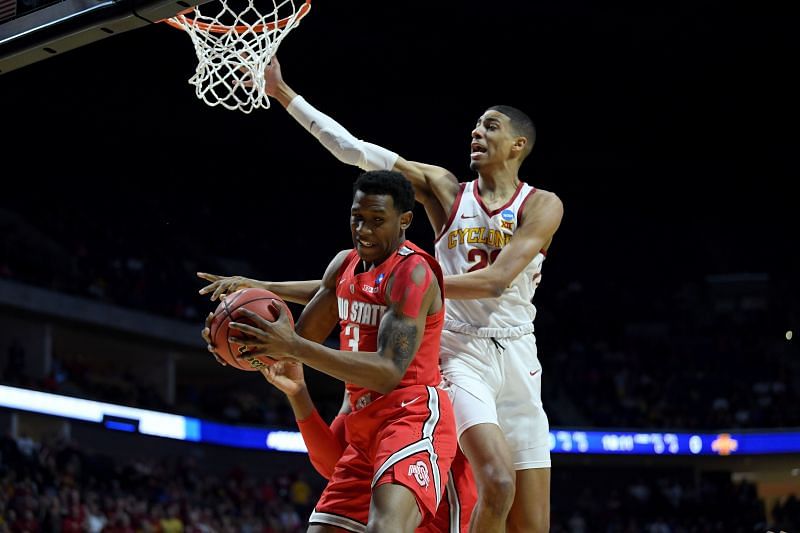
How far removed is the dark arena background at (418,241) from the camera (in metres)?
18.8

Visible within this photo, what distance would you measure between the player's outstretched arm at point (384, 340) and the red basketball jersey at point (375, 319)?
7 centimetres

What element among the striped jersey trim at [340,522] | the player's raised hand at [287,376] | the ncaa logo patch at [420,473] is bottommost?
the striped jersey trim at [340,522]

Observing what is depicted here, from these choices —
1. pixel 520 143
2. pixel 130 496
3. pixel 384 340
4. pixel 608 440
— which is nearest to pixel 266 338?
pixel 384 340

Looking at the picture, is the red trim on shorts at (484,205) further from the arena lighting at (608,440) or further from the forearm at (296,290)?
the arena lighting at (608,440)

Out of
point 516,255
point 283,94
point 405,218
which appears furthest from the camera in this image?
point 283,94

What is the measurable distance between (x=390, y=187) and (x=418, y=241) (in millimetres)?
21406

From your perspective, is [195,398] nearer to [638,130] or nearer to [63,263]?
[63,263]

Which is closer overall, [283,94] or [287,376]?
[287,376]

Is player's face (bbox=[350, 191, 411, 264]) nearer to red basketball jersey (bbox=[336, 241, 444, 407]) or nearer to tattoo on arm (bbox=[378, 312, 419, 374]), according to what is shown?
red basketball jersey (bbox=[336, 241, 444, 407])

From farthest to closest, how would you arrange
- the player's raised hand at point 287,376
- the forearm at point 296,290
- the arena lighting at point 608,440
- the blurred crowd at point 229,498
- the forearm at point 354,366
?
the arena lighting at point 608,440, the blurred crowd at point 229,498, the forearm at point 296,290, the player's raised hand at point 287,376, the forearm at point 354,366

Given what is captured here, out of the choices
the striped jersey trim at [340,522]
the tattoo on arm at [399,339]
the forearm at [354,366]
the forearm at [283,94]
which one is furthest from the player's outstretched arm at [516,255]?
the forearm at [283,94]

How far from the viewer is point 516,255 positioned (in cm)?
504

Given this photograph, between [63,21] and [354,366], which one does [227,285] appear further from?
[63,21]

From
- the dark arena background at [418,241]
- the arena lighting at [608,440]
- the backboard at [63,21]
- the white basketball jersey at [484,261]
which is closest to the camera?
the backboard at [63,21]
